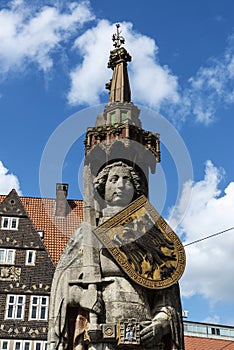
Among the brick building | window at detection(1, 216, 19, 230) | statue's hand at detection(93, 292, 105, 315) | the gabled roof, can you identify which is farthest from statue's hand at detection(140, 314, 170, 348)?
window at detection(1, 216, 19, 230)

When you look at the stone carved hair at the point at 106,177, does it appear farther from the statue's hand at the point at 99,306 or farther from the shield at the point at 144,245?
Result: the statue's hand at the point at 99,306

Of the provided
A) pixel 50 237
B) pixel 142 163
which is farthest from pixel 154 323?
pixel 50 237

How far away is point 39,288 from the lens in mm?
22031

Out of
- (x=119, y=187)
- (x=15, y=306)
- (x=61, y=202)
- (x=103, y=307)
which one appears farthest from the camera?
(x=61, y=202)

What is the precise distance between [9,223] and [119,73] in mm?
14688

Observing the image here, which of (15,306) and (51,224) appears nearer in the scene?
(15,306)

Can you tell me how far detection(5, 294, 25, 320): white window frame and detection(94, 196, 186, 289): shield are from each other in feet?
46.8

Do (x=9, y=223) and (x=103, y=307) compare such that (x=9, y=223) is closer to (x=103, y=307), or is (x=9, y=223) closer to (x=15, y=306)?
(x=15, y=306)

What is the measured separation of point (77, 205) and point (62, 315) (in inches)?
790

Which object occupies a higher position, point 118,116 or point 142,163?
point 118,116

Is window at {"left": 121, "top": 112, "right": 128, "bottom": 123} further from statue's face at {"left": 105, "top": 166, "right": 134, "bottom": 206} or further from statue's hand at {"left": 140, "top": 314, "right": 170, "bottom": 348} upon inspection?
statue's hand at {"left": 140, "top": 314, "right": 170, "bottom": 348}

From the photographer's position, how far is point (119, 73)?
32.7ft

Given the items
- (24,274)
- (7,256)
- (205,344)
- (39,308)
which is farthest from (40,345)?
(205,344)

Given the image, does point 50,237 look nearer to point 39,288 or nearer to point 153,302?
point 39,288
